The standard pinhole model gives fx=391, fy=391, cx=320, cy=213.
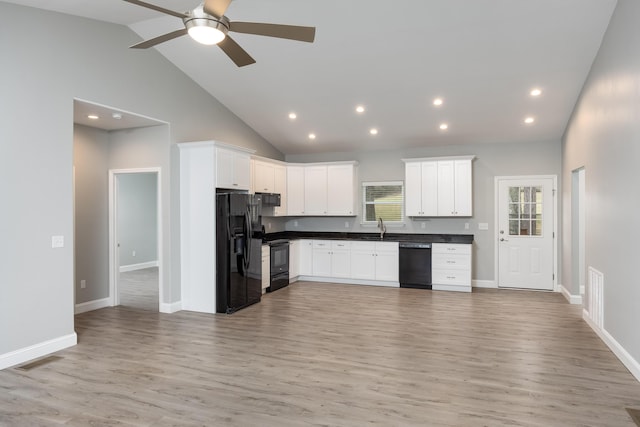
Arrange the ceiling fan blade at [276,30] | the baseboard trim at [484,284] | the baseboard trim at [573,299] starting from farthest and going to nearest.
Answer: the baseboard trim at [484,284] → the baseboard trim at [573,299] → the ceiling fan blade at [276,30]

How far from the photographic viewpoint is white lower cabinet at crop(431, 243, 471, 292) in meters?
6.91

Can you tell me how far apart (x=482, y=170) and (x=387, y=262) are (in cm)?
248

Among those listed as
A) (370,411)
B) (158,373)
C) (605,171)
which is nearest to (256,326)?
(158,373)

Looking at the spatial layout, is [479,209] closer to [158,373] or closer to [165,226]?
[165,226]

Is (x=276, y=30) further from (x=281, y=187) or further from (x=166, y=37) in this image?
(x=281, y=187)

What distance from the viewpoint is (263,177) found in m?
7.23

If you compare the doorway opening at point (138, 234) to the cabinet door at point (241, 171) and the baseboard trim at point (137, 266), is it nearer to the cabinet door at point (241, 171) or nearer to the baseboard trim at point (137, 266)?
the baseboard trim at point (137, 266)

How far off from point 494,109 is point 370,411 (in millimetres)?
4996

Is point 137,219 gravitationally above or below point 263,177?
below

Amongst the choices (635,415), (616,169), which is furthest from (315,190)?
(635,415)

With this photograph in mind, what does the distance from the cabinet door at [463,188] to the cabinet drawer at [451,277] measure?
1.08m

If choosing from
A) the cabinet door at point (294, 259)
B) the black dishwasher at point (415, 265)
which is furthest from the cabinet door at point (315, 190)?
the black dishwasher at point (415, 265)

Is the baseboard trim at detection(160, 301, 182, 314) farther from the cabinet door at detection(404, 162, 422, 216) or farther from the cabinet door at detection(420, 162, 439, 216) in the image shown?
the cabinet door at detection(420, 162, 439, 216)

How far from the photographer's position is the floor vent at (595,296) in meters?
4.36
